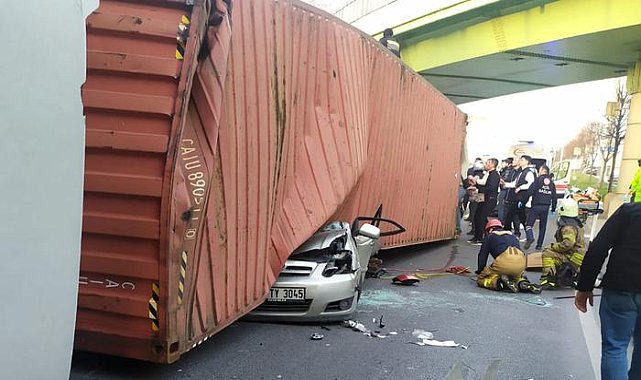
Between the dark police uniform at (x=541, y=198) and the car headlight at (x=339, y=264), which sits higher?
the dark police uniform at (x=541, y=198)

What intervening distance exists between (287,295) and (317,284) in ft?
0.94

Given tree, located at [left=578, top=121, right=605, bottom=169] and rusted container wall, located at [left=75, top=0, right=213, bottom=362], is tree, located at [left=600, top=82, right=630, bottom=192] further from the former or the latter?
rusted container wall, located at [left=75, top=0, right=213, bottom=362]

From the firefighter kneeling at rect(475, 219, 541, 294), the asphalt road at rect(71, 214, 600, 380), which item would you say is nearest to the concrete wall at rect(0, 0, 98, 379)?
the asphalt road at rect(71, 214, 600, 380)

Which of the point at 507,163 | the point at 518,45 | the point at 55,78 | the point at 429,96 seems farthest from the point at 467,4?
the point at 55,78

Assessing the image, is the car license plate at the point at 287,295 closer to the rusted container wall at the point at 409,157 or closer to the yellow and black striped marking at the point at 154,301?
the rusted container wall at the point at 409,157

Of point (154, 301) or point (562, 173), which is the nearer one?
point (154, 301)

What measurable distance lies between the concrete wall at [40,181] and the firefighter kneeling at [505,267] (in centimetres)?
632

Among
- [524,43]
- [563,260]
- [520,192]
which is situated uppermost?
[524,43]

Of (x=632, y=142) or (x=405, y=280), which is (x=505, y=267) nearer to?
(x=405, y=280)

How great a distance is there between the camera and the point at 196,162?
135 inches

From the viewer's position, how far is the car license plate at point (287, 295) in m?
4.89

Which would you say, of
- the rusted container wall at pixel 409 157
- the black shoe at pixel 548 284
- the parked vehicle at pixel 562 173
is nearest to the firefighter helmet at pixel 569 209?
the black shoe at pixel 548 284

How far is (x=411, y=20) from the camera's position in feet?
62.4

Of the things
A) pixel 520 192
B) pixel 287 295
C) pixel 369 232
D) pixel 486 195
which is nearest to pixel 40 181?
pixel 287 295
